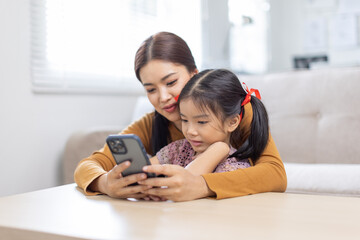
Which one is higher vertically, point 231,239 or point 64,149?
point 231,239

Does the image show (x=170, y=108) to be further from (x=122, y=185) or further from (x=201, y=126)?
(x=122, y=185)

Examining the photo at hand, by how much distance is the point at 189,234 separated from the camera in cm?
64

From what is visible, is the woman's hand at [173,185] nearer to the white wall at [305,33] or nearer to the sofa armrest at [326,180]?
the sofa armrest at [326,180]

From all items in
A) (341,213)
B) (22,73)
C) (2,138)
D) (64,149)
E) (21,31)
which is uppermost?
(21,31)

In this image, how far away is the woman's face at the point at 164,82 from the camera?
1.29m

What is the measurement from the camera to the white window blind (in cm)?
198

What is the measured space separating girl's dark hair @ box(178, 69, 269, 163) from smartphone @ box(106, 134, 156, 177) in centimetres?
28

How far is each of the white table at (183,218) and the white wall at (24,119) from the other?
0.91 m

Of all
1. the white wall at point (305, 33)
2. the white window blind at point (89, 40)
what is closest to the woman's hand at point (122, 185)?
the white window blind at point (89, 40)

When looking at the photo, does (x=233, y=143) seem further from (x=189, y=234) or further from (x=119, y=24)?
(x=119, y=24)

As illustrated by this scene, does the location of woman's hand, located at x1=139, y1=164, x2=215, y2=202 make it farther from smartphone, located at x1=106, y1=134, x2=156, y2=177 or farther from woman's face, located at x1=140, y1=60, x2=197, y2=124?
woman's face, located at x1=140, y1=60, x2=197, y2=124

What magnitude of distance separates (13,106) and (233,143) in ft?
3.44

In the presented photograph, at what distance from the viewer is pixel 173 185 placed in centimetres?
90

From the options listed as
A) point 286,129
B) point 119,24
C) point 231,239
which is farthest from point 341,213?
point 119,24
